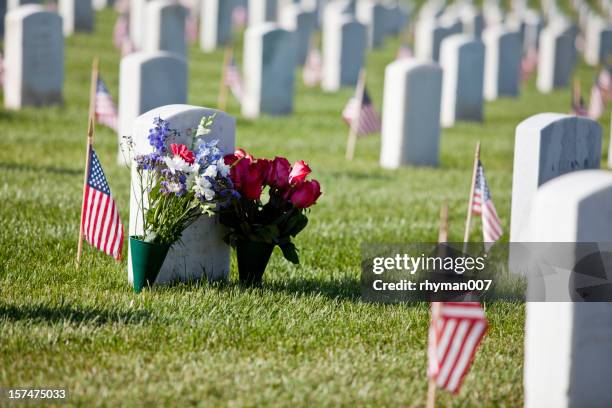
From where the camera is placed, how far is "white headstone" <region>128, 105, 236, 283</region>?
602 centimetres

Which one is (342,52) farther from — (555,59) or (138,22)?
(555,59)

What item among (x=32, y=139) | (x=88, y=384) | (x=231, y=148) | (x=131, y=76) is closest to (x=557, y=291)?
(x=88, y=384)

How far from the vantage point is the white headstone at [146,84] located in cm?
1087

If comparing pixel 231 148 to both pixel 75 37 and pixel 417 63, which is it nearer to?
pixel 417 63

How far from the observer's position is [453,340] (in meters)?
4.10

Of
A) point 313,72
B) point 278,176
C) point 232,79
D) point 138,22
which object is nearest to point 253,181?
point 278,176

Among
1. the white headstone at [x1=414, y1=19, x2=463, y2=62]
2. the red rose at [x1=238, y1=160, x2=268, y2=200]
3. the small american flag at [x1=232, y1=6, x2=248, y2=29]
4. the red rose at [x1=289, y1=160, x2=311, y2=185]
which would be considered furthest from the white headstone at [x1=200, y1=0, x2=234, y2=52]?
the red rose at [x1=238, y1=160, x2=268, y2=200]

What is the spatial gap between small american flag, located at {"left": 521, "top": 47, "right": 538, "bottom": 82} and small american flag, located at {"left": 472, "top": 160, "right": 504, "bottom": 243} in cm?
1894

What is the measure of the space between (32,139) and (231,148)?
21.0 feet

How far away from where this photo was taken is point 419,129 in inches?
483

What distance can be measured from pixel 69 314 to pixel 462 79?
11.9 m

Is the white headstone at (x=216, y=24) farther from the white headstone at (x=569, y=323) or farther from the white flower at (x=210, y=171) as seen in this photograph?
the white headstone at (x=569, y=323)

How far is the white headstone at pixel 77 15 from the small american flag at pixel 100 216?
57.5 feet

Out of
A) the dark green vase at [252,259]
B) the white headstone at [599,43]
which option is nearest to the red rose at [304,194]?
the dark green vase at [252,259]
